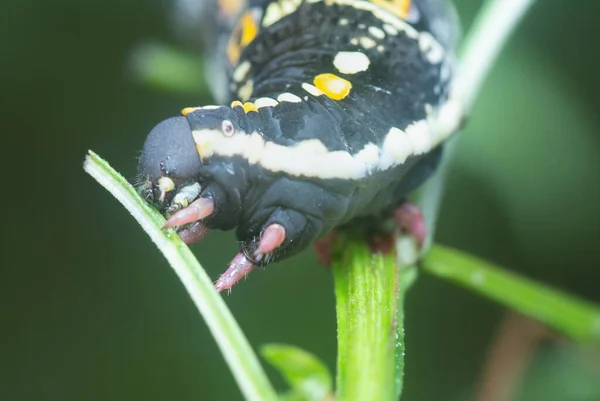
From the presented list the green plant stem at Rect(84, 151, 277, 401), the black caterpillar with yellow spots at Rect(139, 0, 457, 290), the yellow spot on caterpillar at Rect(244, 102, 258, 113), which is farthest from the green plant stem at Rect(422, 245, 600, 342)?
the green plant stem at Rect(84, 151, 277, 401)

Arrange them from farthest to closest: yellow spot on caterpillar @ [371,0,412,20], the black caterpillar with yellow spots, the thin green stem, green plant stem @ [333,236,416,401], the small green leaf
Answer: the thin green stem
yellow spot on caterpillar @ [371,0,412,20]
the black caterpillar with yellow spots
green plant stem @ [333,236,416,401]
the small green leaf

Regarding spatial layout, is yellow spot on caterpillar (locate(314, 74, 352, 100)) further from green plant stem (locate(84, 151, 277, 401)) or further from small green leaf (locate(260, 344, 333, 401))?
small green leaf (locate(260, 344, 333, 401))

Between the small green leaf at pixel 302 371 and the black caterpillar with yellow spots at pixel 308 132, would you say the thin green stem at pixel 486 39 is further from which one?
the small green leaf at pixel 302 371

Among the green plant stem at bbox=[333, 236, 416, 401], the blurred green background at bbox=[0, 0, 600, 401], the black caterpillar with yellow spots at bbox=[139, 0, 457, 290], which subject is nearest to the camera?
the green plant stem at bbox=[333, 236, 416, 401]

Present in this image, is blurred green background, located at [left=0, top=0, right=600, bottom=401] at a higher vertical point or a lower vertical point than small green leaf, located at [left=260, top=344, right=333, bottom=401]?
lower

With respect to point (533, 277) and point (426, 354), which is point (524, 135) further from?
point (426, 354)
